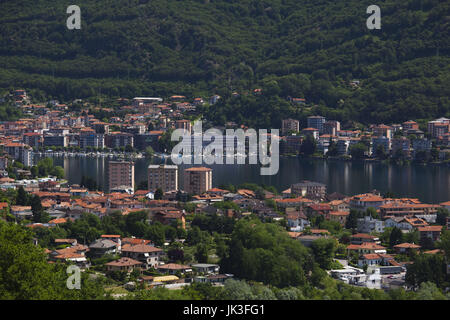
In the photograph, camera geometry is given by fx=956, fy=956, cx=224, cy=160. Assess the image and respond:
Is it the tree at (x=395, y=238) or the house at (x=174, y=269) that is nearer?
the house at (x=174, y=269)

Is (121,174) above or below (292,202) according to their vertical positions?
above

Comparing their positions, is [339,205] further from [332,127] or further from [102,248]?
[332,127]

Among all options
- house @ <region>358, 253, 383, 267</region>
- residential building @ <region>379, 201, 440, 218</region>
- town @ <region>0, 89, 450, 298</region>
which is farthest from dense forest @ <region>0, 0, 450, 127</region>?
house @ <region>358, 253, 383, 267</region>

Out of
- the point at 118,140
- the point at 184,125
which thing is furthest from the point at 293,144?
the point at 118,140

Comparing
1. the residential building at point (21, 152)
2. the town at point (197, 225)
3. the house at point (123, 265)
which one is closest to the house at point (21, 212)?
the town at point (197, 225)

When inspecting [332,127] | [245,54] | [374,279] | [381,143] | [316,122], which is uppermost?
[245,54]

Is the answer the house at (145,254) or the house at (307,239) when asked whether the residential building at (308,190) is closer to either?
the house at (307,239)
